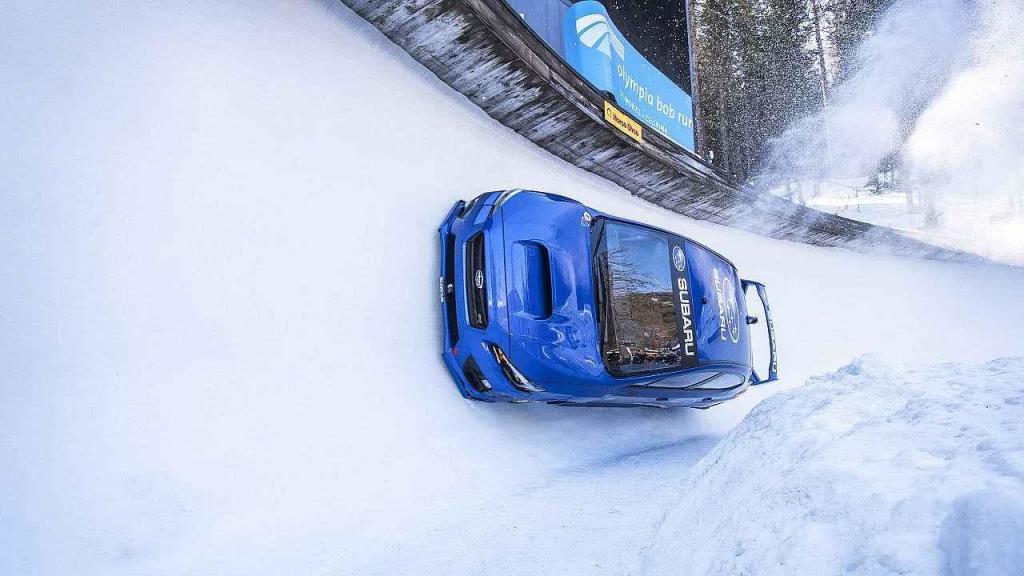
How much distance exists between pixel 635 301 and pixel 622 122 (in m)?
2.34

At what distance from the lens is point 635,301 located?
11.0ft

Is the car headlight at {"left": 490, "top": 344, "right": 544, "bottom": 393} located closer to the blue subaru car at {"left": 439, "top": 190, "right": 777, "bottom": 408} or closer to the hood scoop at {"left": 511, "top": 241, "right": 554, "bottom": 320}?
the blue subaru car at {"left": 439, "top": 190, "right": 777, "bottom": 408}

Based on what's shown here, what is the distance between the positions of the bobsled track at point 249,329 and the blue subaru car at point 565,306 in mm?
324

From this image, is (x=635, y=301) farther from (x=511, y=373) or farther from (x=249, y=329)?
(x=249, y=329)

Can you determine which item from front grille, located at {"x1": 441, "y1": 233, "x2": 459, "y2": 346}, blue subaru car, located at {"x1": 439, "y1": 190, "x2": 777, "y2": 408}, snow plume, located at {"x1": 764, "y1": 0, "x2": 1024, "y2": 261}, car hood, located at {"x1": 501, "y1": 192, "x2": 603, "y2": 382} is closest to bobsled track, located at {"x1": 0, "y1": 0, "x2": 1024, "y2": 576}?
front grille, located at {"x1": 441, "y1": 233, "x2": 459, "y2": 346}

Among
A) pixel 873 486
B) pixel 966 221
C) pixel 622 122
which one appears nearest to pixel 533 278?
pixel 873 486

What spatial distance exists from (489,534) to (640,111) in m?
4.88

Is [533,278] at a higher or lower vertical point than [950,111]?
lower

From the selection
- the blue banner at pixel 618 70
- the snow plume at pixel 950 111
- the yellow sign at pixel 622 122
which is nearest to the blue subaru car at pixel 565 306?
the yellow sign at pixel 622 122

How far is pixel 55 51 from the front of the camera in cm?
229

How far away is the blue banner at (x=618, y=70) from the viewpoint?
216 inches

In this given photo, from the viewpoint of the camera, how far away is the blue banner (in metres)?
5.48

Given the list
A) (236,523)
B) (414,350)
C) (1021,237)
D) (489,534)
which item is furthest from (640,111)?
(1021,237)

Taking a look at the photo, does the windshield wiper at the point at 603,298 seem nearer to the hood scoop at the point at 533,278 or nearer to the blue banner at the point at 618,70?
the hood scoop at the point at 533,278
